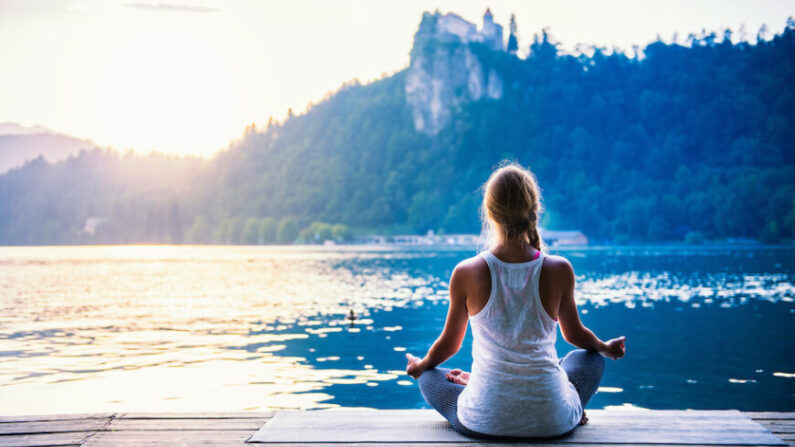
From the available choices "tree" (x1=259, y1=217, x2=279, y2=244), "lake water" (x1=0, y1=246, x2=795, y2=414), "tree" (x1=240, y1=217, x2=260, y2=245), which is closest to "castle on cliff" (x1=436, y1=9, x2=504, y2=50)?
"tree" (x1=259, y1=217, x2=279, y2=244)

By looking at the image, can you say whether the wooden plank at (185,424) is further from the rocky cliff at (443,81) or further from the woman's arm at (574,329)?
the rocky cliff at (443,81)

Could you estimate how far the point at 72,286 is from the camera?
36156mm

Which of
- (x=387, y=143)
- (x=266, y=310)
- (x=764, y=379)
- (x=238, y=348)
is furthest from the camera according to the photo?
(x=387, y=143)

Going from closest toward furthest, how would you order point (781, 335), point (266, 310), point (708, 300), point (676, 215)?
1. point (781, 335)
2. point (266, 310)
3. point (708, 300)
4. point (676, 215)

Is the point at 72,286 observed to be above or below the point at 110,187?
below

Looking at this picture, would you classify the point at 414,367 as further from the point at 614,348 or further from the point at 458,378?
the point at 614,348

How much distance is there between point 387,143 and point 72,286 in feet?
393

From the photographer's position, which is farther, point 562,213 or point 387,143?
point 387,143

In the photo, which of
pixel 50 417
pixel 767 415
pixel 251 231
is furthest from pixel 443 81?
pixel 50 417

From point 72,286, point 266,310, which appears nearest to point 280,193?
point 72,286

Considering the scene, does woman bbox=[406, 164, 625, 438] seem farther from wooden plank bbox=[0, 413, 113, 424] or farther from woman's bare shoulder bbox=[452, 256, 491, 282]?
wooden plank bbox=[0, 413, 113, 424]

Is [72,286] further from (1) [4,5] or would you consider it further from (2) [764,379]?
(1) [4,5]

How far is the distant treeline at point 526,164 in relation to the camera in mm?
126125

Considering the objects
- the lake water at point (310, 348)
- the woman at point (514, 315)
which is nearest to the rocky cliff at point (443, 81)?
the lake water at point (310, 348)
